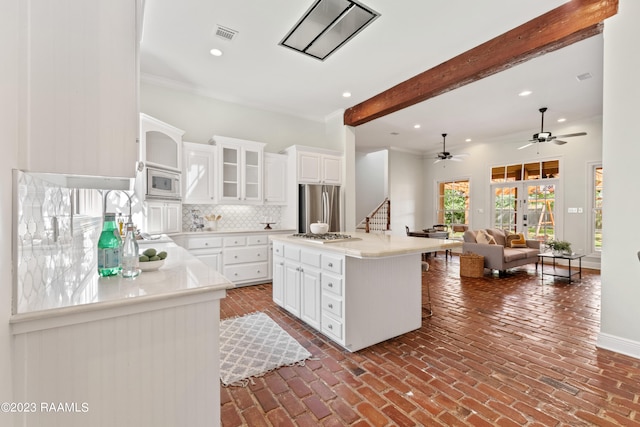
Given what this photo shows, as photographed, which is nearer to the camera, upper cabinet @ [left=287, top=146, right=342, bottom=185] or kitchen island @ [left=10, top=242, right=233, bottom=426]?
kitchen island @ [left=10, top=242, right=233, bottom=426]

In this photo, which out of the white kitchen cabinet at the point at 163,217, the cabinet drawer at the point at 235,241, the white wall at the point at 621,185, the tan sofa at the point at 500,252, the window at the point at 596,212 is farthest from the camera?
the window at the point at 596,212

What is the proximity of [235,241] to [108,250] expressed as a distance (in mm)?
3019

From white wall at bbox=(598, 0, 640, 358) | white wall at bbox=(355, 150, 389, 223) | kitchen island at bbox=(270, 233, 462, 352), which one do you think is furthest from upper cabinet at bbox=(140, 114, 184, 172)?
white wall at bbox=(355, 150, 389, 223)

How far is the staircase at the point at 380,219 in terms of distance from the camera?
7.61 m

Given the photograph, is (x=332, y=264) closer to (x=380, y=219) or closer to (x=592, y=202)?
(x=380, y=219)

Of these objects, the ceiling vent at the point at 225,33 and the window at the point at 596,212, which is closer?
the ceiling vent at the point at 225,33

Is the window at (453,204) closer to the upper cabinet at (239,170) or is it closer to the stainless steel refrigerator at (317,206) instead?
the stainless steel refrigerator at (317,206)

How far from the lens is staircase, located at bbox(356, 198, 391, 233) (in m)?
7.61

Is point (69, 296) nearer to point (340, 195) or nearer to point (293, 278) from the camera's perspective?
point (293, 278)

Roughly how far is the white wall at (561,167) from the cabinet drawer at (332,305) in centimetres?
666

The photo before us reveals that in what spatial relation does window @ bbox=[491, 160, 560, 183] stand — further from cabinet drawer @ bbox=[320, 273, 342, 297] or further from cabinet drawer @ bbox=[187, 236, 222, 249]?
cabinet drawer @ bbox=[187, 236, 222, 249]

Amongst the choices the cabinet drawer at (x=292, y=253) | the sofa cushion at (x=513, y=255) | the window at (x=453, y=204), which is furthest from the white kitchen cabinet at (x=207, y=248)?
the window at (x=453, y=204)

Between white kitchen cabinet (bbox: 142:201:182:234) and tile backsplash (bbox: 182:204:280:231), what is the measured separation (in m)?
0.39

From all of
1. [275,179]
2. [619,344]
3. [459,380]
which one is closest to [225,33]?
[275,179]
